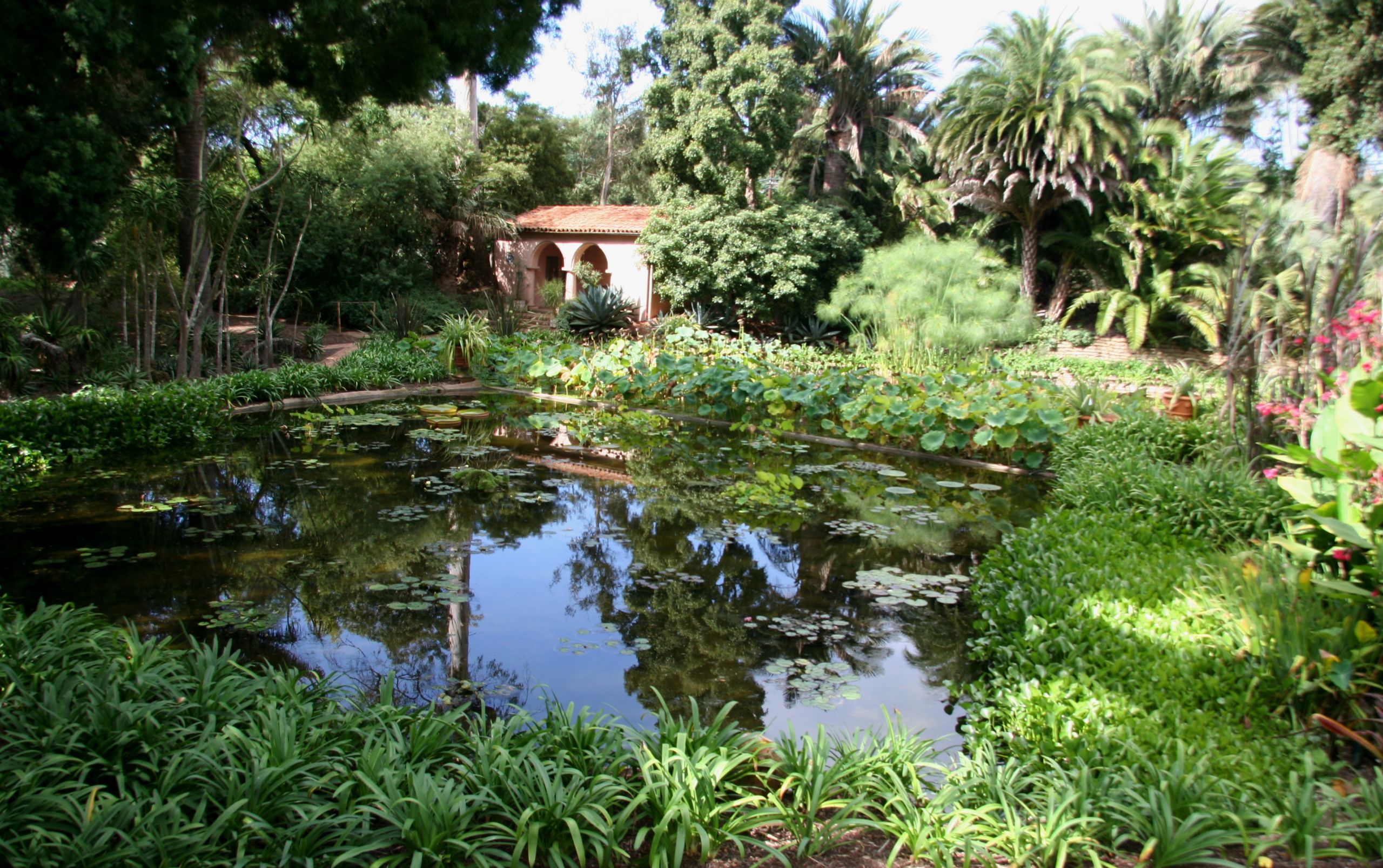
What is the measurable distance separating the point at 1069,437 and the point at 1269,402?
252 centimetres

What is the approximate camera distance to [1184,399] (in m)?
9.49

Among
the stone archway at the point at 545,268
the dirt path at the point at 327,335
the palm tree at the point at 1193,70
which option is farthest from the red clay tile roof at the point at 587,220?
the palm tree at the point at 1193,70

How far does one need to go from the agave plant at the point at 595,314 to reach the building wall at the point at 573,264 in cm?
472

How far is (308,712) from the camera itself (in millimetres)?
2988

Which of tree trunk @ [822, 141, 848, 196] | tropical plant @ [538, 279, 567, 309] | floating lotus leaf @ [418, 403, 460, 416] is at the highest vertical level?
tree trunk @ [822, 141, 848, 196]

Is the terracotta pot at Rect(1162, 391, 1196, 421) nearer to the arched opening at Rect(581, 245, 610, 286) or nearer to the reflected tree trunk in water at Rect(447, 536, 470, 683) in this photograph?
the reflected tree trunk in water at Rect(447, 536, 470, 683)

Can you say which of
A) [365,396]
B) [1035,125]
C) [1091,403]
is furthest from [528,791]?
[1035,125]

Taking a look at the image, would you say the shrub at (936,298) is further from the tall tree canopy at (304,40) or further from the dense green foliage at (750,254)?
the tall tree canopy at (304,40)

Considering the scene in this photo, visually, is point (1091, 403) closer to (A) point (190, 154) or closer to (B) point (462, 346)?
(B) point (462, 346)

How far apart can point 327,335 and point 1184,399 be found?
1462cm

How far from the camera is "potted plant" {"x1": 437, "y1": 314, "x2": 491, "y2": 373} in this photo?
14.0 m

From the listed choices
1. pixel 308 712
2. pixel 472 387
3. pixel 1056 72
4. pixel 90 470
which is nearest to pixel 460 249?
pixel 472 387

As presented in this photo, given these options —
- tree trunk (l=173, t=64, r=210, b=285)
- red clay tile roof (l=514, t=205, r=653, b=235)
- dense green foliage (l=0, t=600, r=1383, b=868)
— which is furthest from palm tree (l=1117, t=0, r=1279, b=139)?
dense green foliage (l=0, t=600, r=1383, b=868)

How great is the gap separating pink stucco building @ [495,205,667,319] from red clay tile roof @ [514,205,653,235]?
0.01 metres
